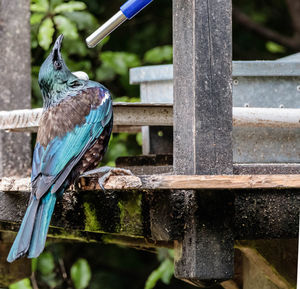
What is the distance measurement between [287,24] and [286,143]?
4.72m

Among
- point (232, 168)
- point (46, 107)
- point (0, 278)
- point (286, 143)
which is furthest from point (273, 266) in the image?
point (0, 278)

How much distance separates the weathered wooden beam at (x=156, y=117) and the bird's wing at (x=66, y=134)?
123mm

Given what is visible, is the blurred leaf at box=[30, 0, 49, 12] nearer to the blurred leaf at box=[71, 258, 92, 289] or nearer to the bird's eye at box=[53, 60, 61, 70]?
the blurred leaf at box=[71, 258, 92, 289]

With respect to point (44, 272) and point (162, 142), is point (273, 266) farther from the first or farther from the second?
point (44, 272)

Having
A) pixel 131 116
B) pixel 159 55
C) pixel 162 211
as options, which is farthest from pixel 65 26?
pixel 162 211

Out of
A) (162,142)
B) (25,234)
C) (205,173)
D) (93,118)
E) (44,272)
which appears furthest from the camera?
(44,272)

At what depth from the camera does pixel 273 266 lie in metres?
3.34

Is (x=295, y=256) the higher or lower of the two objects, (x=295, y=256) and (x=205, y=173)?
the lower

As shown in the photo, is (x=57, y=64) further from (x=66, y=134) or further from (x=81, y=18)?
(x=81, y=18)

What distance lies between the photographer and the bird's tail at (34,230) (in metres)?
2.69

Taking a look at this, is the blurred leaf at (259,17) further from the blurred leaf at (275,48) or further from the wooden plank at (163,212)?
the wooden plank at (163,212)

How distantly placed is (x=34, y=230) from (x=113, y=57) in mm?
2999

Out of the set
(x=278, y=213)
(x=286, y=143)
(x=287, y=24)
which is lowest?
(x=278, y=213)

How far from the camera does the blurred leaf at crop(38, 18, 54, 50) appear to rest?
4.81m
